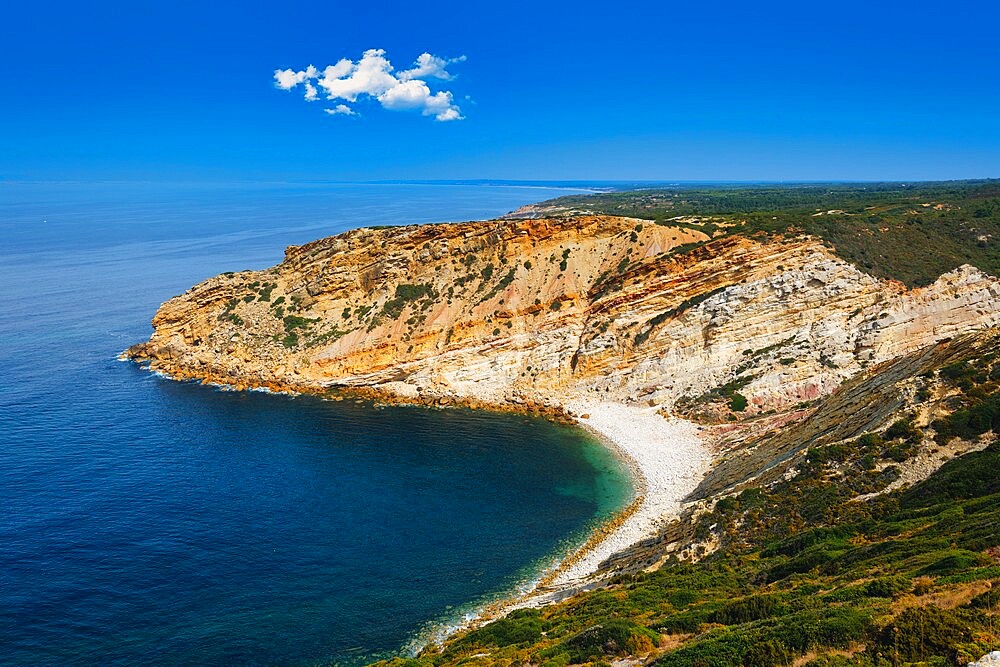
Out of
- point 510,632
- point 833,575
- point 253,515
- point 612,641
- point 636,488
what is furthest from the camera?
point 636,488

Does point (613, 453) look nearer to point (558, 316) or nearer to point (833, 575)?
point (558, 316)

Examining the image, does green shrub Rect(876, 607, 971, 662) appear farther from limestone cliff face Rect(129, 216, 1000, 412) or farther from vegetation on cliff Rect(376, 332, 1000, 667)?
limestone cliff face Rect(129, 216, 1000, 412)

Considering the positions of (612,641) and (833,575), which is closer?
(612,641)

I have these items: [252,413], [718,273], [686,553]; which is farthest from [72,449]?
[718,273]

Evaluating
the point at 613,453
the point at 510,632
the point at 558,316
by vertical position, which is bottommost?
the point at 613,453

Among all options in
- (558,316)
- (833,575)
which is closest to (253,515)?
(833,575)

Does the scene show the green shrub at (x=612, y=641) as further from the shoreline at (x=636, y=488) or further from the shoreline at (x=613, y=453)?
the shoreline at (x=613, y=453)

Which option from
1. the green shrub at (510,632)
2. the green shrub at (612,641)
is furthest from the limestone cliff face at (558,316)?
the green shrub at (612,641)

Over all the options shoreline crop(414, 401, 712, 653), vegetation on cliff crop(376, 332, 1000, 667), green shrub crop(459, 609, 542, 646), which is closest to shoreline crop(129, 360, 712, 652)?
shoreline crop(414, 401, 712, 653)
